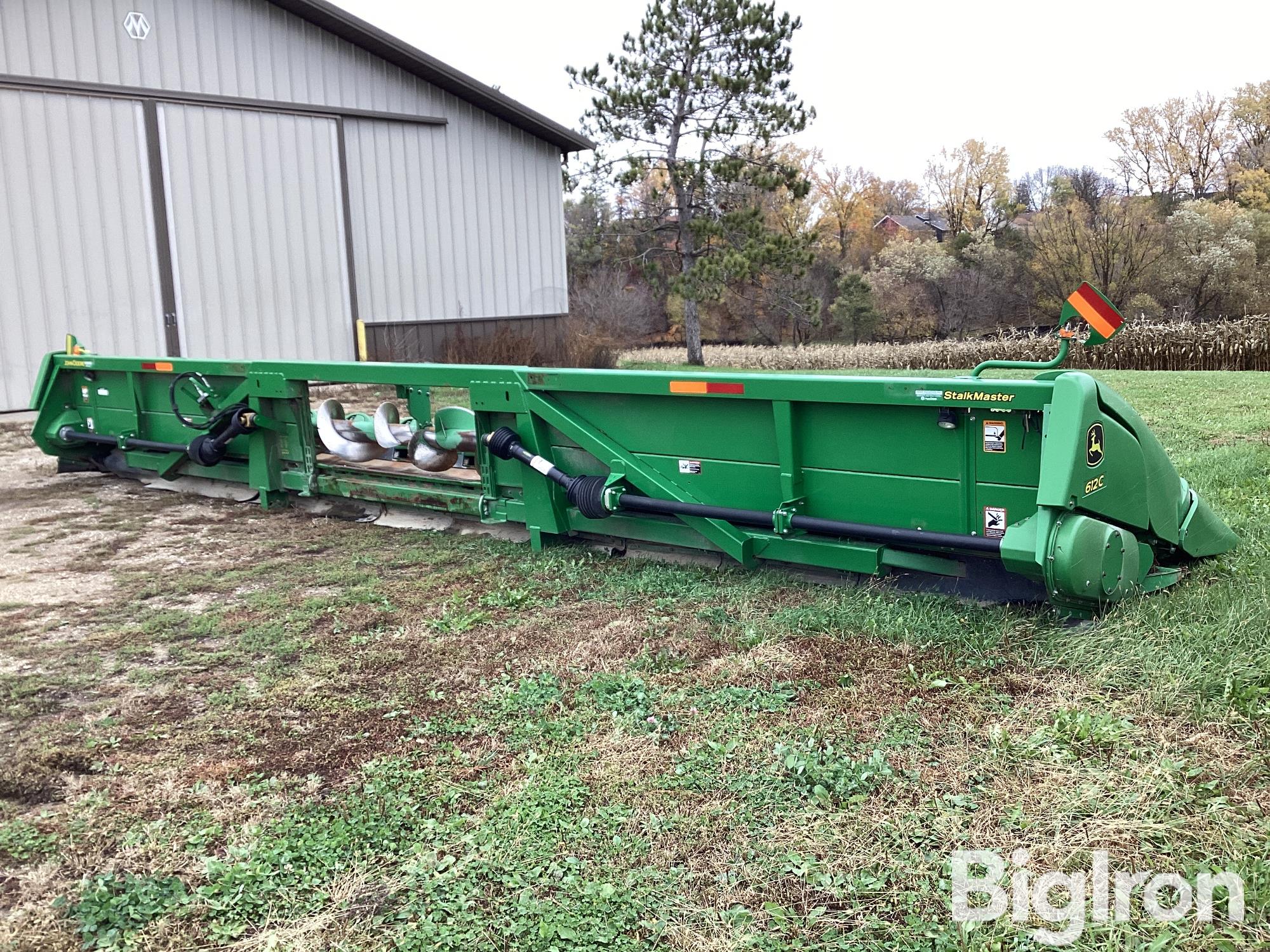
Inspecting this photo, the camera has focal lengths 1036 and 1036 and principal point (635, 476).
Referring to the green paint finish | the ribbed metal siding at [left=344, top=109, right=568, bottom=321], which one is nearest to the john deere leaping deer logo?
the green paint finish

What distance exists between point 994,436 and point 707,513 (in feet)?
4.16

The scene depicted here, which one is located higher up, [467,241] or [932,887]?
[467,241]

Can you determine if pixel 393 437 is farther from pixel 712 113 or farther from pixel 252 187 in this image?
pixel 712 113

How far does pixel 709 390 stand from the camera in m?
4.47

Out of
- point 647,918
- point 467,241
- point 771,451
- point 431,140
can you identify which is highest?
point 431,140

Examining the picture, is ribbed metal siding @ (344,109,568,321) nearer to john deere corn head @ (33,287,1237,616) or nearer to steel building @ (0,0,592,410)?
steel building @ (0,0,592,410)

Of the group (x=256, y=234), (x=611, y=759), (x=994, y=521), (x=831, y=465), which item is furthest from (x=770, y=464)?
(x=256, y=234)

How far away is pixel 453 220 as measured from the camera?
47.7 ft

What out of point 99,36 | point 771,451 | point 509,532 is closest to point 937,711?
point 771,451

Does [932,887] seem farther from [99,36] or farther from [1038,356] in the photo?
[1038,356]

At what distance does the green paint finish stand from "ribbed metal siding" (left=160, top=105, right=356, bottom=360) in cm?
678

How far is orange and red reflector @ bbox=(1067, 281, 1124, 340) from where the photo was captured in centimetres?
378

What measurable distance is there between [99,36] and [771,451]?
33.9 feet

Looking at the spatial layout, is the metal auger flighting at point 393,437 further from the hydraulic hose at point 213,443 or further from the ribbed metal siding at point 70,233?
the ribbed metal siding at point 70,233
